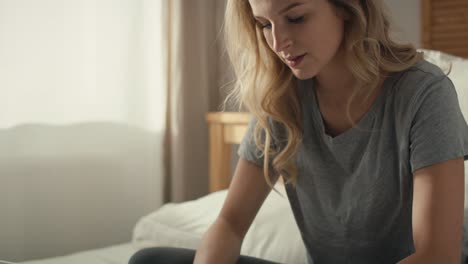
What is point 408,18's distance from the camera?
225 cm

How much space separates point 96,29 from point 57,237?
0.72 meters

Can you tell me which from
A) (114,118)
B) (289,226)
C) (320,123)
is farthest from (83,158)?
(320,123)

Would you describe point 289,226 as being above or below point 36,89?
below

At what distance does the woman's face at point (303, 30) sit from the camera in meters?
1.13

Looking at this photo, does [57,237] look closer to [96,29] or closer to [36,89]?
[36,89]

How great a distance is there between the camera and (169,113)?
2574 millimetres

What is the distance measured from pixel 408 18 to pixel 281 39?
125 centimetres

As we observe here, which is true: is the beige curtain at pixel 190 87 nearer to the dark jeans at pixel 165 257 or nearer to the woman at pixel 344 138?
the woman at pixel 344 138

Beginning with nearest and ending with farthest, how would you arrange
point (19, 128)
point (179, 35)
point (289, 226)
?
1. point (289, 226)
2. point (19, 128)
3. point (179, 35)

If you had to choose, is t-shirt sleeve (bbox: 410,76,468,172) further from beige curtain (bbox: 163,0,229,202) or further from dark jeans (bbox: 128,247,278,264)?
beige curtain (bbox: 163,0,229,202)

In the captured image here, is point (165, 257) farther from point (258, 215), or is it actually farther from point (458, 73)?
point (458, 73)

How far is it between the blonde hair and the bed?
10.6 inches

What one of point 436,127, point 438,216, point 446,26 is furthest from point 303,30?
point 446,26

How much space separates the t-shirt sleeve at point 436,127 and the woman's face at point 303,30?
179 millimetres
